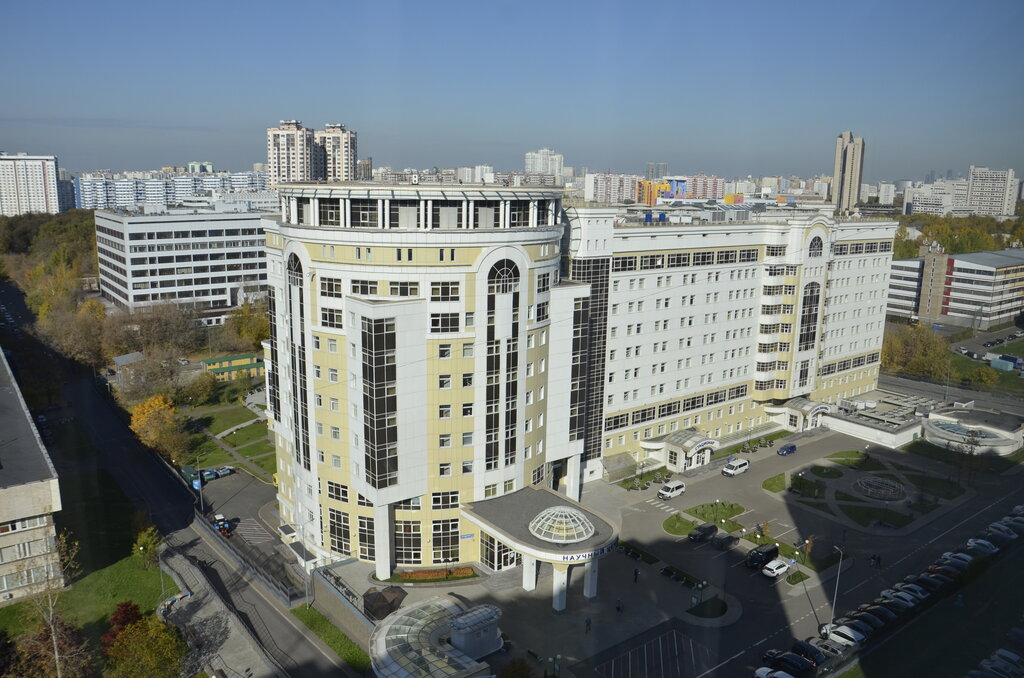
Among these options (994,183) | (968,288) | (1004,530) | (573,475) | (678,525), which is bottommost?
(678,525)

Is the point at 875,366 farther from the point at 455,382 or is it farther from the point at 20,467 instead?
the point at 20,467

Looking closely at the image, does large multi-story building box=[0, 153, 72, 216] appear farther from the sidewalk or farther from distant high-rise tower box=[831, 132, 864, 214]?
distant high-rise tower box=[831, 132, 864, 214]

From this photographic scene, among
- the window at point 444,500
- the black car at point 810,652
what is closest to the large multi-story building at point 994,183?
the black car at point 810,652

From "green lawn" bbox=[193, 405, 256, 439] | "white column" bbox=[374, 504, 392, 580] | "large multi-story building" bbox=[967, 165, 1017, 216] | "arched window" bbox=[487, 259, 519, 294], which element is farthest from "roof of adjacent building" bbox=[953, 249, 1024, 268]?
"green lawn" bbox=[193, 405, 256, 439]

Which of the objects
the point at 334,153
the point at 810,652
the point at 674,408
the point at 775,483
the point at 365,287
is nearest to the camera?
the point at 810,652

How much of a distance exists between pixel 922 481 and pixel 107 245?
52107 mm

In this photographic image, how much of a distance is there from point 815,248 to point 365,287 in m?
Answer: 19.8

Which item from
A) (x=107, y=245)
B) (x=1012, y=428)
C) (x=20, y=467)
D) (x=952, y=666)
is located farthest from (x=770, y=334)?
(x=107, y=245)

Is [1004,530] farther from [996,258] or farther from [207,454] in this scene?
[996,258]

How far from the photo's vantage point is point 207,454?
28.5m

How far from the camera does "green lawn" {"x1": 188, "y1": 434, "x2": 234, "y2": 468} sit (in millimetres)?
27609

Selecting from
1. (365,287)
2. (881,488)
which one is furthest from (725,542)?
(365,287)

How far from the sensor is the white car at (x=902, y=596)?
16.5 metres

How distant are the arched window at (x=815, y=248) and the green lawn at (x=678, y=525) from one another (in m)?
12.8
